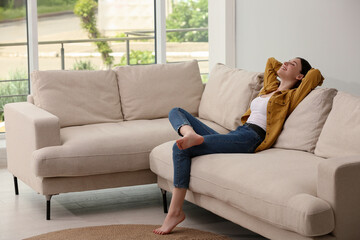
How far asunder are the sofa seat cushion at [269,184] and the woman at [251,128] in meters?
0.07

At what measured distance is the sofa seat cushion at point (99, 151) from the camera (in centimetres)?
415

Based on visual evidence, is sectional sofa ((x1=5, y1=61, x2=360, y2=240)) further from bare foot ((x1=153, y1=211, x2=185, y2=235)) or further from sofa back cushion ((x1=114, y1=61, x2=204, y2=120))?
bare foot ((x1=153, y1=211, x2=185, y2=235))

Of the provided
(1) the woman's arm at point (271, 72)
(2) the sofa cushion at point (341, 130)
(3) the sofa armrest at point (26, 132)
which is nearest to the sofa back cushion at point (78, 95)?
(3) the sofa armrest at point (26, 132)

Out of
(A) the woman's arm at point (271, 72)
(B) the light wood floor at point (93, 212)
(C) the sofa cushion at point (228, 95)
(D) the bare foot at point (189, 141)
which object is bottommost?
(B) the light wood floor at point (93, 212)

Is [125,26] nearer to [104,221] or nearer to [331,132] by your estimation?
[104,221]

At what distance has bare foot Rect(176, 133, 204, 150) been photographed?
3786 mm

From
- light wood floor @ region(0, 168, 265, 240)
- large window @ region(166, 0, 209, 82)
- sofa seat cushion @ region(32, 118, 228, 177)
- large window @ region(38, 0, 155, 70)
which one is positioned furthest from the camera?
large window @ region(166, 0, 209, 82)

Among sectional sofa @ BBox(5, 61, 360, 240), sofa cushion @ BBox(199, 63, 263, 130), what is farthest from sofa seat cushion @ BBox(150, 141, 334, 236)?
sofa cushion @ BBox(199, 63, 263, 130)

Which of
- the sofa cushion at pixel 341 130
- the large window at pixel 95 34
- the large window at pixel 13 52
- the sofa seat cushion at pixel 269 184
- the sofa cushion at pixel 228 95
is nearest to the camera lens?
the sofa seat cushion at pixel 269 184

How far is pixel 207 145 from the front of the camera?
3.87 m

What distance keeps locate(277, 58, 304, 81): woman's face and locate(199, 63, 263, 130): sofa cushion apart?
0.35 m

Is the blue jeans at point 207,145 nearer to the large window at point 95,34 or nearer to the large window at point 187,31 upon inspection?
the large window at point 95,34

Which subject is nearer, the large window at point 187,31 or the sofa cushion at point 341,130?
the sofa cushion at point 341,130

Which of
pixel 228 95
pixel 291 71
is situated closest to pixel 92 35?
pixel 228 95
